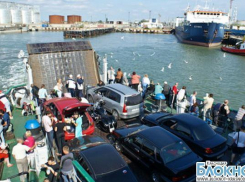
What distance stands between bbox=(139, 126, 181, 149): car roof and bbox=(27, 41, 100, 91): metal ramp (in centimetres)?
842

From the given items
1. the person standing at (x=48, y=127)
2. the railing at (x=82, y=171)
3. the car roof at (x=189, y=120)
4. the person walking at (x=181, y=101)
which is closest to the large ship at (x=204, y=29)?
the person walking at (x=181, y=101)

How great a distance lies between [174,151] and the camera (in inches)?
259

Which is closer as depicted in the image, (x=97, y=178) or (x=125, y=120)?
(x=97, y=178)

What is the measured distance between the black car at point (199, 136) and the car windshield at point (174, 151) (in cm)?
91

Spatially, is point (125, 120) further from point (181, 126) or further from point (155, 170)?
point (155, 170)

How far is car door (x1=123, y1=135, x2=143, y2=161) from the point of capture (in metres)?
7.16

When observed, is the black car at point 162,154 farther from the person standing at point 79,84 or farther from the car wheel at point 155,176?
the person standing at point 79,84

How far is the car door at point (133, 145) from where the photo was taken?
282 inches

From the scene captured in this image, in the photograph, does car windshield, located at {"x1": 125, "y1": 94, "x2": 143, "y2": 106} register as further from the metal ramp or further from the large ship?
the large ship

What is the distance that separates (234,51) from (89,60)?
44.3 metres

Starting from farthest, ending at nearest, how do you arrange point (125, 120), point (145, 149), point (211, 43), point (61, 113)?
point (211, 43), point (125, 120), point (61, 113), point (145, 149)

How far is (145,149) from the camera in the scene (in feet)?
22.7

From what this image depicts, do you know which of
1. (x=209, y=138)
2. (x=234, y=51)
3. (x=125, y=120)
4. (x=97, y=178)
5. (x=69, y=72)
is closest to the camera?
(x=97, y=178)

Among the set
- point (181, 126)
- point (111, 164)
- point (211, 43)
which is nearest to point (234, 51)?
point (211, 43)
